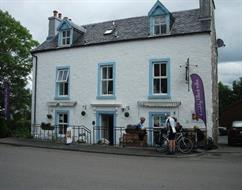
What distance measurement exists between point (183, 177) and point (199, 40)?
11115 millimetres

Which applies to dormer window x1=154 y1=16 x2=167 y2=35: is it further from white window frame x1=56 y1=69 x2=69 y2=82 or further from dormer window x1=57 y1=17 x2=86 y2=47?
white window frame x1=56 y1=69 x2=69 y2=82

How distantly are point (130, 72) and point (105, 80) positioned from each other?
6.15 ft

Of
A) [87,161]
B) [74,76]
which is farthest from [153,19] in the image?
[87,161]

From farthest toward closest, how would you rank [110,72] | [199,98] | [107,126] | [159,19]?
[107,126] → [110,72] → [159,19] → [199,98]

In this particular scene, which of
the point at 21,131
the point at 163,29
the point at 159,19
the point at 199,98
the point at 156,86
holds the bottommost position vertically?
the point at 21,131

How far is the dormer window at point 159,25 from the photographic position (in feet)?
67.3

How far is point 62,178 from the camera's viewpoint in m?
9.20

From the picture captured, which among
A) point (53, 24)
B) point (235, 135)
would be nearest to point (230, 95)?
point (235, 135)

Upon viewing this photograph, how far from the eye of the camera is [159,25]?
2062 cm

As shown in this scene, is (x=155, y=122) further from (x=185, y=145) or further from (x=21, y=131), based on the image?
(x=21, y=131)

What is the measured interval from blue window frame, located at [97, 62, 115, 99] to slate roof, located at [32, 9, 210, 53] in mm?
1589

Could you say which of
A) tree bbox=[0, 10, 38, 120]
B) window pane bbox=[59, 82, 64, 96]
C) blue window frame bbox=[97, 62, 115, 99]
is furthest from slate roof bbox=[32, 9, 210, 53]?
tree bbox=[0, 10, 38, 120]

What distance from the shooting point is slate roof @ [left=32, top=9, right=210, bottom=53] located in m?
19.7

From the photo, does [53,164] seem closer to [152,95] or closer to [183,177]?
[183,177]
